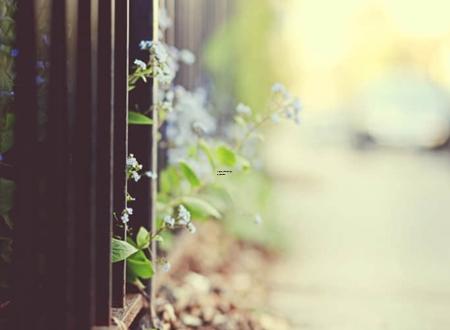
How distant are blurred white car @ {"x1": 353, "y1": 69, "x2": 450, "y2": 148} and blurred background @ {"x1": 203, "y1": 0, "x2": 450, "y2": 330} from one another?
31 millimetres

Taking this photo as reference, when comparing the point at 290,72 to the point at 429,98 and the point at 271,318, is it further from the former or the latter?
the point at 429,98

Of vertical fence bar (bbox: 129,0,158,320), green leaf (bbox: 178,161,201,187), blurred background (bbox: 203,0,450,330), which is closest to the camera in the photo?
vertical fence bar (bbox: 129,0,158,320)

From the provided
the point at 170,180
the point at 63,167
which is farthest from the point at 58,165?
the point at 170,180

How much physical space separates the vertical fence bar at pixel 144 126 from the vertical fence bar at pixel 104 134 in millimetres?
527

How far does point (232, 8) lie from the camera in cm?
636

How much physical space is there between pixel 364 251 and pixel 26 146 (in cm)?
360

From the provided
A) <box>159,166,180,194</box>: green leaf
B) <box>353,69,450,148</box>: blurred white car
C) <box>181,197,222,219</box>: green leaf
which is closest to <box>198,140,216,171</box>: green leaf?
<box>181,197,222,219</box>: green leaf

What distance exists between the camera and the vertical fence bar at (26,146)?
1.48 metres

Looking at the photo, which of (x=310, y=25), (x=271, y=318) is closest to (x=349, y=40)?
(x=310, y=25)

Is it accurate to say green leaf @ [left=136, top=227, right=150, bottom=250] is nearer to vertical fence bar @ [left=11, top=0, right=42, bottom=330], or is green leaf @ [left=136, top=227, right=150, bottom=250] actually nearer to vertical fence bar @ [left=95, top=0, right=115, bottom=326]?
vertical fence bar @ [left=95, top=0, right=115, bottom=326]

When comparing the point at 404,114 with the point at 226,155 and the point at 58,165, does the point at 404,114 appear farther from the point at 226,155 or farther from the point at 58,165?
the point at 58,165

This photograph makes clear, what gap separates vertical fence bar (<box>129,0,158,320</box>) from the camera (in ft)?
7.26

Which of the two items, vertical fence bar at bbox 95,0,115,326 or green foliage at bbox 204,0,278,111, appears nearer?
vertical fence bar at bbox 95,0,115,326

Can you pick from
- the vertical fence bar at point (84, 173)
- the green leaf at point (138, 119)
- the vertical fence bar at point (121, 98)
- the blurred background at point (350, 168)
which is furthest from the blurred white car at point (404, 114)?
the vertical fence bar at point (84, 173)
